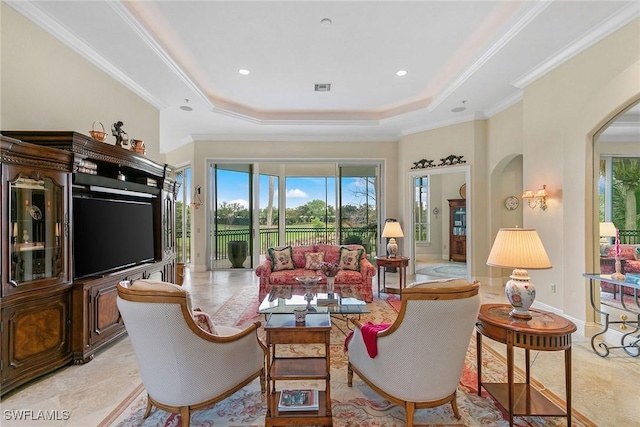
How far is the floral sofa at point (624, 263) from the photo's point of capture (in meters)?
3.23

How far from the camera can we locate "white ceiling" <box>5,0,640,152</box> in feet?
9.89

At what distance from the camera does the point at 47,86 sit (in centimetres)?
314

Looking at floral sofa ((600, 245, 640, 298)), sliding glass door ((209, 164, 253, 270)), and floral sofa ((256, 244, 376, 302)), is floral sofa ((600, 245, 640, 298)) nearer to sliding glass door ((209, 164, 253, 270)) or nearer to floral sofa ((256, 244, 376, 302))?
floral sofa ((256, 244, 376, 302))

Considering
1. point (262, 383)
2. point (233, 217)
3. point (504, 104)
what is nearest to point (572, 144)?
point (504, 104)

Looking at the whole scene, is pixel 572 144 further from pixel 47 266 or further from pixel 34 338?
pixel 34 338

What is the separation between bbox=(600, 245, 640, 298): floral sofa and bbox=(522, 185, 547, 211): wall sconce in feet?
2.81

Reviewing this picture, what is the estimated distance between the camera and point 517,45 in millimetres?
3449

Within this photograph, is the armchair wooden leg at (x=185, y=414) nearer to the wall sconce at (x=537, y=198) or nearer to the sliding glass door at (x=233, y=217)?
the wall sconce at (x=537, y=198)

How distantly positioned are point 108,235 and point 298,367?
2.63m

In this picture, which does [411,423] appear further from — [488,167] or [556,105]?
[488,167]

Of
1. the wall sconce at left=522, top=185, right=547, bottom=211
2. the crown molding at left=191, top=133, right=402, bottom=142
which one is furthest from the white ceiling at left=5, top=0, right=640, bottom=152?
the wall sconce at left=522, top=185, right=547, bottom=211

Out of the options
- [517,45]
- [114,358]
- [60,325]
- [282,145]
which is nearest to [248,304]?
[114,358]

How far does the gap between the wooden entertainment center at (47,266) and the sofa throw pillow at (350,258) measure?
3.16 m

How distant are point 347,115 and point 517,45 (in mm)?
3402
